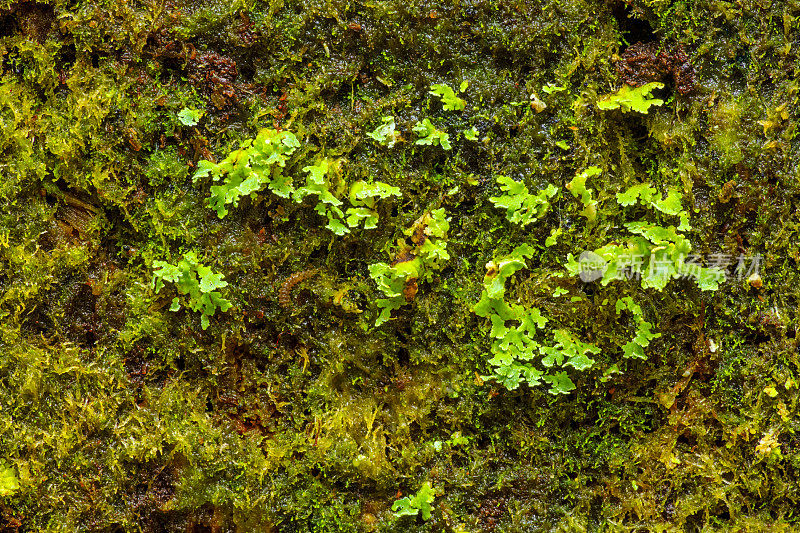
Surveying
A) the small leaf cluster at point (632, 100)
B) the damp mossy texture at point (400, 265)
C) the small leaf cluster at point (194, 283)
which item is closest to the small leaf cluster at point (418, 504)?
the damp mossy texture at point (400, 265)

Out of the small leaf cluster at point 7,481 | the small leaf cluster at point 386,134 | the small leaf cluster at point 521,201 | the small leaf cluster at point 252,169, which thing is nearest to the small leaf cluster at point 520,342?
the small leaf cluster at point 521,201

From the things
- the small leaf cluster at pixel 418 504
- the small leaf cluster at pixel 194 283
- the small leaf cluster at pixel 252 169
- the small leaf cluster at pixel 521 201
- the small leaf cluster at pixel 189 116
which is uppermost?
the small leaf cluster at pixel 189 116

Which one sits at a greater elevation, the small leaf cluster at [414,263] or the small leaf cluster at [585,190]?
the small leaf cluster at [585,190]

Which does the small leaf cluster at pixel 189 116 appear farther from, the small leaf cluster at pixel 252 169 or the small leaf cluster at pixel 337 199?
the small leaf cluster at pixel 337 199

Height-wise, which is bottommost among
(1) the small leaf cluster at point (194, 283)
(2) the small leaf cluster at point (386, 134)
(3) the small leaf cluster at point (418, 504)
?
(3) the small leaf cluster at point (418, 504)

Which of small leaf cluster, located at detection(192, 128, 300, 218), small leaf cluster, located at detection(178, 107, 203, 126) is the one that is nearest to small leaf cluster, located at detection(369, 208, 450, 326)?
small leaf cluster, located at detection(192, 128, 300, 218)

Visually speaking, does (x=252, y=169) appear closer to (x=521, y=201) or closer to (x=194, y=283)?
(x=194, y=283)

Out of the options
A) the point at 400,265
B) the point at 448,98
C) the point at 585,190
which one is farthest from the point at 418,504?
the point at 448,98

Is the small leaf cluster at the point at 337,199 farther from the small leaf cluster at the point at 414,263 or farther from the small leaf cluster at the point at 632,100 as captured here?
the small leaf cluster at the point at 632,100
